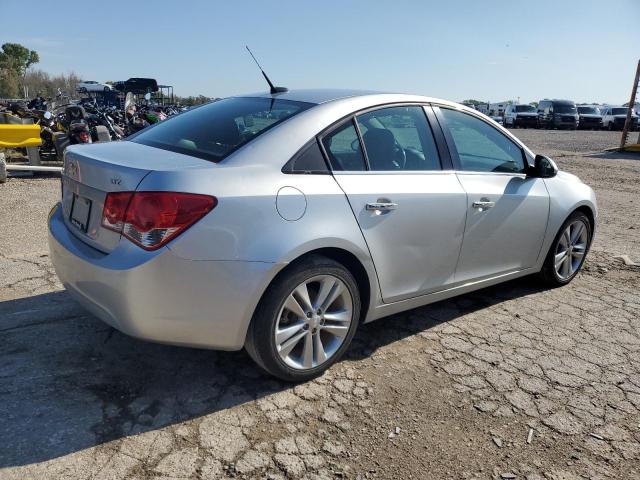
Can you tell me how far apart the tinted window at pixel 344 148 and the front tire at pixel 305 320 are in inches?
22.6

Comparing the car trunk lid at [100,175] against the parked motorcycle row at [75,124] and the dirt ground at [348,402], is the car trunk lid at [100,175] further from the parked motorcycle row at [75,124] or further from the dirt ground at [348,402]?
the parked motorcycle row at [75,124]

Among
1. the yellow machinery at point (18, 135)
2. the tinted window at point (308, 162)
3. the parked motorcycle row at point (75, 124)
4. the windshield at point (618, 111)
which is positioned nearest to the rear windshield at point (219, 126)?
the tinted window at point (308, 162)

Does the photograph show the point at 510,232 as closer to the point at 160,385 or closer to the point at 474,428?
the point at 474,428

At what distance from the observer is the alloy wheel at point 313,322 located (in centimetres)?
274

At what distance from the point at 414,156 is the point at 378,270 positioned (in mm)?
843

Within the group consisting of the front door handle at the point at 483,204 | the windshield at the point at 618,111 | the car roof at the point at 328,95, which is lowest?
the front door handle at the point at 483,204

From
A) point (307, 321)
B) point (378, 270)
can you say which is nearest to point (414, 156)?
point (378, 270)

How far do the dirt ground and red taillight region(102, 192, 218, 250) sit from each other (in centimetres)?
90

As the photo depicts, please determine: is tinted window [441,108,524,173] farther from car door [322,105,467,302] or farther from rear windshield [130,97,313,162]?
rear windshield [130,97,313,162]

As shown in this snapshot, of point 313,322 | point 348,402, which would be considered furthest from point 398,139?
point 348,402

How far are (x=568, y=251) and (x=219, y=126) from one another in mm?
3282

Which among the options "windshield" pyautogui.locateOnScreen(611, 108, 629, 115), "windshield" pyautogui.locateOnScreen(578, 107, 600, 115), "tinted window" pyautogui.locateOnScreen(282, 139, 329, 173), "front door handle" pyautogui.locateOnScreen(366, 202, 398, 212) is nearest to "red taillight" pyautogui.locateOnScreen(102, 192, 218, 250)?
"tinted window" pyautogui.locateOnScreen(282, 139, 329, 173)

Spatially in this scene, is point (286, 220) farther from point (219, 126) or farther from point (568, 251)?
point (568, 251)

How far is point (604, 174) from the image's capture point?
13047mm
